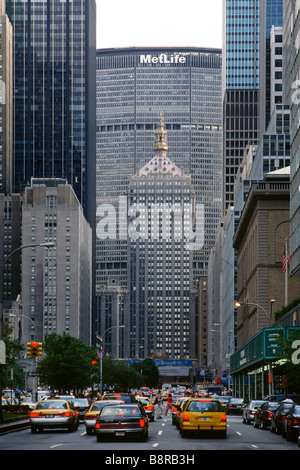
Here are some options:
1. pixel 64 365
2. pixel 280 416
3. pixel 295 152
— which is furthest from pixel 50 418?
pixel 64 365

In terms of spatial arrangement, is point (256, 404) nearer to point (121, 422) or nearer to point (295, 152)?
point (295, 152)

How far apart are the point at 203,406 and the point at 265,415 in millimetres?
10978

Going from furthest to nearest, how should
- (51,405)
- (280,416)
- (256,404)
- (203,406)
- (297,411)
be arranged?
(256,404) → (51,405) → (280,416) → (203,406) → (297,411)

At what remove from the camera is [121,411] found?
34594 mm

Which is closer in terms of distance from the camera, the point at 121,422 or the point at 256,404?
the point at 121,422

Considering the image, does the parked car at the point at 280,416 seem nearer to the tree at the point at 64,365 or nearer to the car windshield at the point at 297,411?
the car windshield at the point at 297,411

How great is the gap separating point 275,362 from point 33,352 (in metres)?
26.8

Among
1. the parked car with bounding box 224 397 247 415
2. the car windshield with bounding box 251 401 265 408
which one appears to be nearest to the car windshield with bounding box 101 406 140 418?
the car windshield with bounding box 251 401 265 408

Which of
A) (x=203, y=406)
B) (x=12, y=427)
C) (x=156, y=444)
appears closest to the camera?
(x=156, y=444)

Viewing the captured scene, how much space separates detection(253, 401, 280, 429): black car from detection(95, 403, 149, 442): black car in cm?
1510

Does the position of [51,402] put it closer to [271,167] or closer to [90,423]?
[90,423]

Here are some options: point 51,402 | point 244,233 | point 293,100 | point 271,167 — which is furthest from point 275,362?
point 271,167

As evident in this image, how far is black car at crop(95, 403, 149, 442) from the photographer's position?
34281 mm
